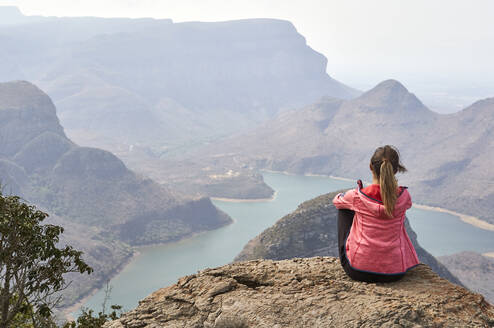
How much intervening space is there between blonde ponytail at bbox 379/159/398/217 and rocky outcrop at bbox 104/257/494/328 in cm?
120

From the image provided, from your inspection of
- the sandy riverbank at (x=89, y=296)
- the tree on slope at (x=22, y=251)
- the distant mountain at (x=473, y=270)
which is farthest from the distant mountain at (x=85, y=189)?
the tree on slope at (x=22, y=251)

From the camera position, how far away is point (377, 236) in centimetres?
729

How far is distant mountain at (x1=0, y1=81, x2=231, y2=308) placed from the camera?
9850 cm

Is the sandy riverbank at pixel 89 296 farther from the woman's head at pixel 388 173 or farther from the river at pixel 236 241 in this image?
the woman's head at pixel 388 173

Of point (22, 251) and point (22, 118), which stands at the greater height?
point (22, 118)

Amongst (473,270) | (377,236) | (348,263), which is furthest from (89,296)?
(377,236)

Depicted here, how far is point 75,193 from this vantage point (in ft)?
347

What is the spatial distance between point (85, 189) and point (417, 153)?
111 m

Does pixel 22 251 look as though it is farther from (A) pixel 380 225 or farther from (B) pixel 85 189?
(B) pixel 85 189

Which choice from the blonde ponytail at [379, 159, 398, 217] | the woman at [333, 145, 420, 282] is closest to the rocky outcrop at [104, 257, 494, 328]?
the woman at [333, 145, 420, 282]

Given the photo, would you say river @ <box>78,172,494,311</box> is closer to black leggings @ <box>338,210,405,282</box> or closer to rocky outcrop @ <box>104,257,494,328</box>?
rocky outcrop @ <box>104,257,494,328</box>

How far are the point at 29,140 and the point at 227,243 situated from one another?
5387 cm

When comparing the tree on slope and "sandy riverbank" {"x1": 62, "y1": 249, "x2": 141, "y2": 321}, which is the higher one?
the tree on slope

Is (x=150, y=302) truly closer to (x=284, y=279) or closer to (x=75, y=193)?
(x=284, y=279)
